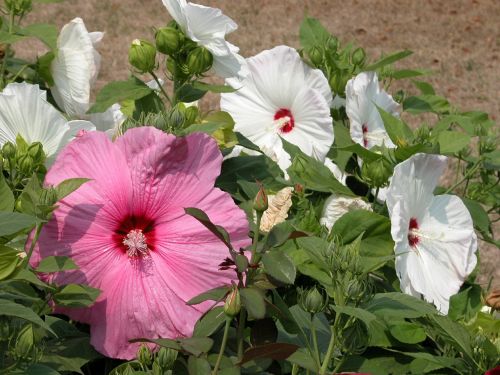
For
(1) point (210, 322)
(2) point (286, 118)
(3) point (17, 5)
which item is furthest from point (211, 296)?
(3) point (17, 5)

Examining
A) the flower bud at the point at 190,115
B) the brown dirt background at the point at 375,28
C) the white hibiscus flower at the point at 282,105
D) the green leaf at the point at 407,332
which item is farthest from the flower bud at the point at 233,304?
the brown dirt background at the point at 375,28

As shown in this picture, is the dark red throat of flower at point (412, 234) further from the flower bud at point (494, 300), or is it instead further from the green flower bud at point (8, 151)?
the green flower bud at point (8, 151)

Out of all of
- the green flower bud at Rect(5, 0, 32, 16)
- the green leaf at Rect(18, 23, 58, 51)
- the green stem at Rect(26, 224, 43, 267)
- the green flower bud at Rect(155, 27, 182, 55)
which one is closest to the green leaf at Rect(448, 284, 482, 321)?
the green flower bud at Rect(155, 27, 182, 55)

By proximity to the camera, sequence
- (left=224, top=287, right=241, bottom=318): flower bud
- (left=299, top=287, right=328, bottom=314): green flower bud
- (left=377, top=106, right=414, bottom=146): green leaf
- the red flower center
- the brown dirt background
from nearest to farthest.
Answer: (left=224, top=287, right=241, bottom=318): flower bud → (left=299, top=287, right=328, bottom=314): green flower bud → the red flower center → (left=377, top=106, right=414, bottom=146): green leaf → the brown dirt background

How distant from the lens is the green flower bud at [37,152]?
1298mm

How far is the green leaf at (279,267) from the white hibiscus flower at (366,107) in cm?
67

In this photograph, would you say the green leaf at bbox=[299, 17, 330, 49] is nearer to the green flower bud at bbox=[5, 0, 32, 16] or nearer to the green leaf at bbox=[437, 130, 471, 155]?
the green leaf at bbox=[437, 130, 471, 155]

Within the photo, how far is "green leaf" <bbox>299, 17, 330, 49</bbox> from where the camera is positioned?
6.39 ft

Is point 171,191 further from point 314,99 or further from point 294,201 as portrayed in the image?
point 314,99

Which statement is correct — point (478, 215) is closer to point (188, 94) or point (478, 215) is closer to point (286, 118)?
point (286, 118)

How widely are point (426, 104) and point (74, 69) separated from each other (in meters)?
0.73

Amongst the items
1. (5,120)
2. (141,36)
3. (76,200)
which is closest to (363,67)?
(5,120)

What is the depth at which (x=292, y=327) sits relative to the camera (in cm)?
111

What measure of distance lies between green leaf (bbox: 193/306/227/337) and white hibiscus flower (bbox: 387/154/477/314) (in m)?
0.36
